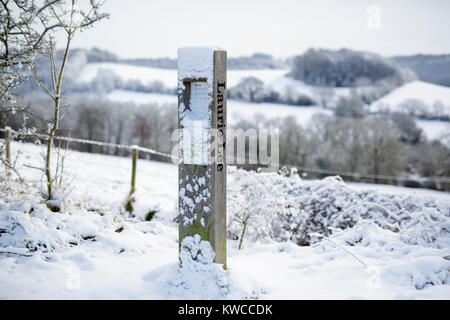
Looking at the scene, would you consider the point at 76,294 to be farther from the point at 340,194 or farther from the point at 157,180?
the point at 157,180

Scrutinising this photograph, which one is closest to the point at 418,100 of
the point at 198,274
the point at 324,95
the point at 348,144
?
the point at 348,144

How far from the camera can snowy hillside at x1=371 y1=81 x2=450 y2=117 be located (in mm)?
30172

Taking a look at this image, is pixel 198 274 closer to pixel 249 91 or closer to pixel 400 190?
pixel 400 190

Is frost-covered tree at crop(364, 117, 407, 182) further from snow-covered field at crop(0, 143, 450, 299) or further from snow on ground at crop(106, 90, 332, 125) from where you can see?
snow-covered field at crop(0, 143, 450, 299)

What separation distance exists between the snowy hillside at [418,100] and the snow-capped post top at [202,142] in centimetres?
3276

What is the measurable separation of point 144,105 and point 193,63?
30.8 meters

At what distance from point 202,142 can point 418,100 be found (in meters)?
36.3

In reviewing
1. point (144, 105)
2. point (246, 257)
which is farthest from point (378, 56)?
point (246, 257)

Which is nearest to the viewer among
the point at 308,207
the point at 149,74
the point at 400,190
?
the point at 308,207

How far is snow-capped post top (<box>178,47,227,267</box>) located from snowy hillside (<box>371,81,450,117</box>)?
32763mm

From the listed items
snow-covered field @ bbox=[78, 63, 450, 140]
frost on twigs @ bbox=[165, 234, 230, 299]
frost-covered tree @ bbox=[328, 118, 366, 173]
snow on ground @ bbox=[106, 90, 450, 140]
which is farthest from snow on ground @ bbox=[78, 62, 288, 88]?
frost on twigs @ bbox=[165, 234, 230, 299]

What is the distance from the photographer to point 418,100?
33.6 meters

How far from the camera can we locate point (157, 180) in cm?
1096

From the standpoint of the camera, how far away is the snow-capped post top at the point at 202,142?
118 inches
